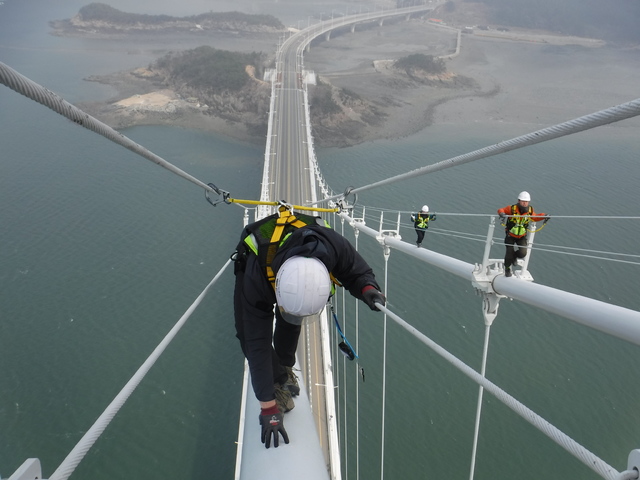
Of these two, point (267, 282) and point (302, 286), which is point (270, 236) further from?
point (302, 286)

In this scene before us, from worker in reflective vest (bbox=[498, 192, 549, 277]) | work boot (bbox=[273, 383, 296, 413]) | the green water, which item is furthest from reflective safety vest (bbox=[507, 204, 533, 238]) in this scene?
the green water

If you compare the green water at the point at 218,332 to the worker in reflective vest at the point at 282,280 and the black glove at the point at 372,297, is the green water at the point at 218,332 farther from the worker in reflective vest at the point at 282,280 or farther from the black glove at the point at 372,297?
the black glove at the point at 372,297

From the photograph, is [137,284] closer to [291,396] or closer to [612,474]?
[291,396]

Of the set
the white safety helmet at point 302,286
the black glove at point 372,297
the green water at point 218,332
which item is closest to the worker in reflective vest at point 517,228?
the black glove at point 372,297

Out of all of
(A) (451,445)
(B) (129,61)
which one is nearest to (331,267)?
(A) (451,445)

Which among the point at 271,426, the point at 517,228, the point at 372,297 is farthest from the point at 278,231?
the point at 517,228

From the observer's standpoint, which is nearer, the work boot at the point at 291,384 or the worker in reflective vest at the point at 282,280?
the worker in reflective vest at the point at 282,280

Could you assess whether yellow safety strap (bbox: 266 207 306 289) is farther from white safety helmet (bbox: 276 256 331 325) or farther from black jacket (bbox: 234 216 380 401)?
white safety helmet (bbox: 276 256 331 325)
